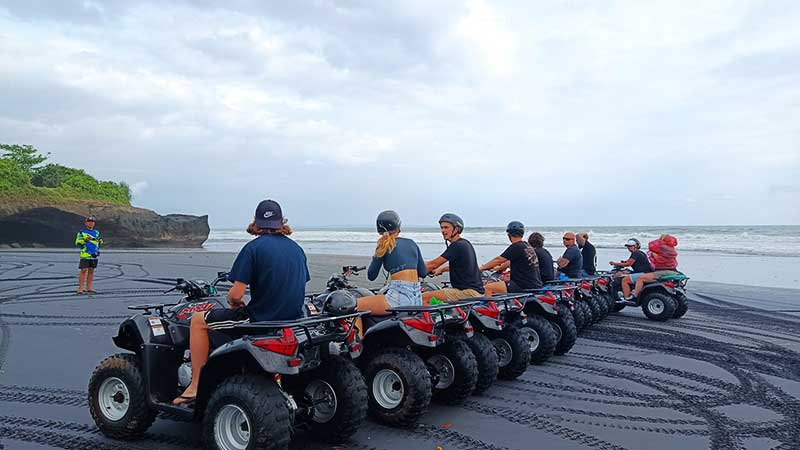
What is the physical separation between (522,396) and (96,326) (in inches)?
247

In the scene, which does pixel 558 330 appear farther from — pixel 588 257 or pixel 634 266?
pixel 634 266

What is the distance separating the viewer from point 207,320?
175 inches

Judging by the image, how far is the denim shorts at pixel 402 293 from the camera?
235 inches

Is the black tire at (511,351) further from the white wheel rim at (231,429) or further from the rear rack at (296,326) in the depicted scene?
the white wheel rim at (231,429)

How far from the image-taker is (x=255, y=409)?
3.83 m

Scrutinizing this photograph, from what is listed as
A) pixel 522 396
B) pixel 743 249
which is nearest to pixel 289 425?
pixel 522 396

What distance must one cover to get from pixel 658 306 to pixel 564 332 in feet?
15.7

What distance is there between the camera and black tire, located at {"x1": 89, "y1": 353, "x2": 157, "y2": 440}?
177 inches

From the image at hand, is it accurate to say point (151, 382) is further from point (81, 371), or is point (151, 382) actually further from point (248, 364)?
point (81, 371)

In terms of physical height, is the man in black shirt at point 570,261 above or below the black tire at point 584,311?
above

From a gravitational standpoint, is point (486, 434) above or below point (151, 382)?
below

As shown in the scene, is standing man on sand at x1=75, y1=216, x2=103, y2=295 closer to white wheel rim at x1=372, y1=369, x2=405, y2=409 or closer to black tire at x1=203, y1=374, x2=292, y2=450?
white wheel rim at x1=372, y1=369, x2=405, y2=409

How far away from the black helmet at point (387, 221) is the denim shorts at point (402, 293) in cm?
53

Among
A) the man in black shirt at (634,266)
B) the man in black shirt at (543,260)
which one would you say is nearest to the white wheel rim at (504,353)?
the man in black shirt at (543,260)
